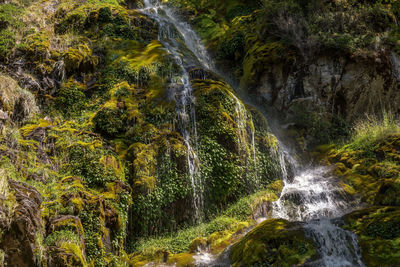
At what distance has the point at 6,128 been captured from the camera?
297 inches

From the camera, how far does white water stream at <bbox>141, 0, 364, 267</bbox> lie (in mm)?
6000

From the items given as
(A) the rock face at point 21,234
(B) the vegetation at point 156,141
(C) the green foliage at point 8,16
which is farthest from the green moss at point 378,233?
(C) the green foliage at point 8,16

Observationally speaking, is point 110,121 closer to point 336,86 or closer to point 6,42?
point 6,42

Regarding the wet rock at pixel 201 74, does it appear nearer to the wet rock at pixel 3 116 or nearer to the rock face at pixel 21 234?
the wet rock at pixel 3 116

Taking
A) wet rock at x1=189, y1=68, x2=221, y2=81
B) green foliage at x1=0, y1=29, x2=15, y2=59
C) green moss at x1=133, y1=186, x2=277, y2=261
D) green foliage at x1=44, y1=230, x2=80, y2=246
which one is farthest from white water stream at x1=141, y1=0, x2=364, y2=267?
green foliage at x1=0, y1=29, x2=15, y2=59

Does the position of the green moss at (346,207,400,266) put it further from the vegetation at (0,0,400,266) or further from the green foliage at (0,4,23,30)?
the green foliage at (0,4,23,30)

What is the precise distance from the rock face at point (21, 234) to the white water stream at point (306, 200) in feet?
12.3

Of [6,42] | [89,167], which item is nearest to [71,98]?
[6,42]

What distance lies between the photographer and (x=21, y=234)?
13.7ft

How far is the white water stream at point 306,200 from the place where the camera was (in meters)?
6.00

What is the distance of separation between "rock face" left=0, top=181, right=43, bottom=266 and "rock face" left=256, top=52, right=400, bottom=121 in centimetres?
1211

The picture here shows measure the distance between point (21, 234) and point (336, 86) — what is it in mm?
13598

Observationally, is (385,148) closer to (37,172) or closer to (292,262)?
(292,262)

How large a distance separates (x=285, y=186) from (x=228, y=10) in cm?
1724
